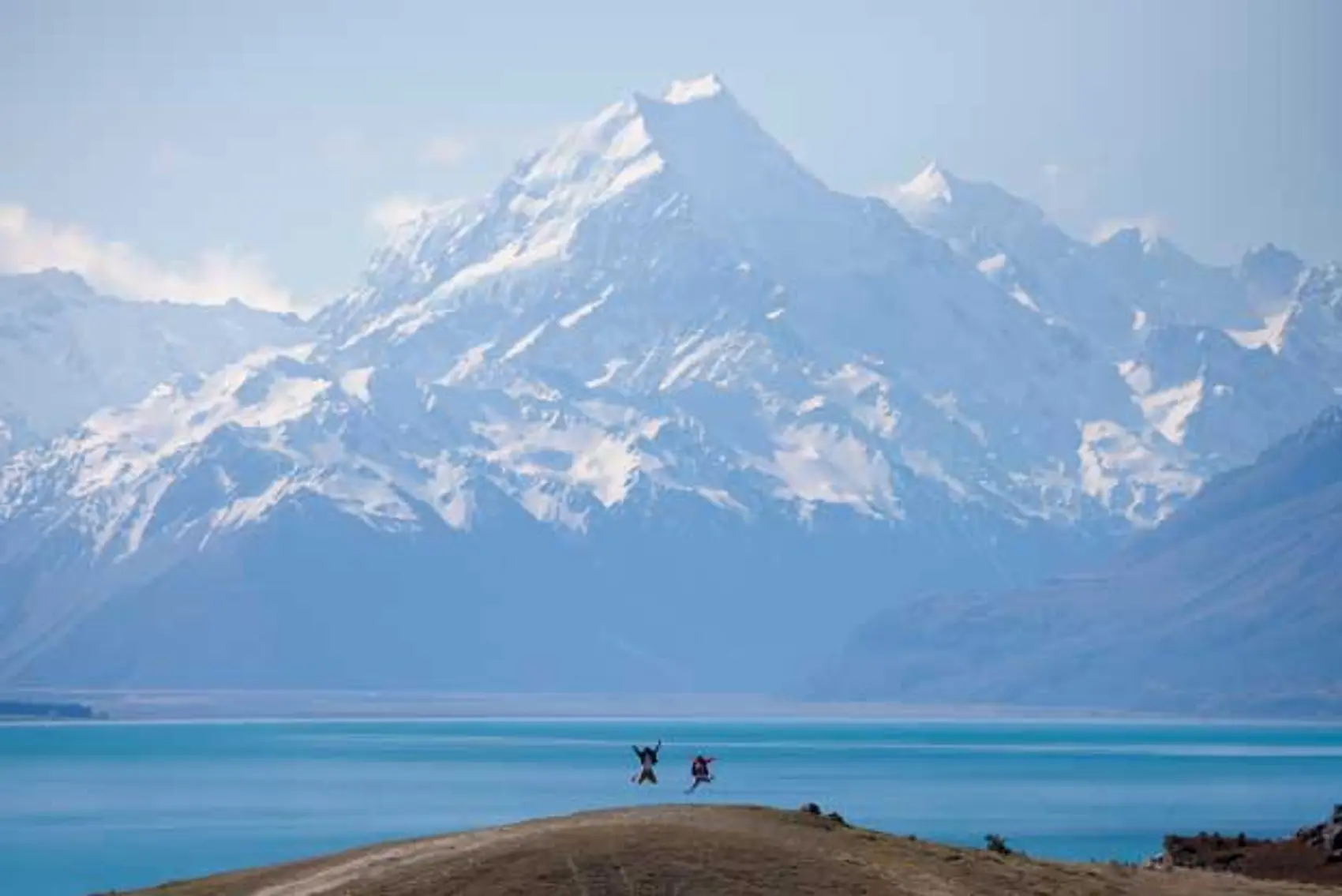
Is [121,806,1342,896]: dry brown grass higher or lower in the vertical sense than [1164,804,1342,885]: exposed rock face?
lower

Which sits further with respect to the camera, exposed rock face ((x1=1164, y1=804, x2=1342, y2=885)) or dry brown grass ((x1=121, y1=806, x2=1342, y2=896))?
exposed rock face ((x1=1164, y1=804, x2=1342, y2=885))

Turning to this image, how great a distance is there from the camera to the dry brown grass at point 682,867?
81750 mm

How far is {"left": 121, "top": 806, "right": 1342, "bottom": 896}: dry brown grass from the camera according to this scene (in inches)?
3219

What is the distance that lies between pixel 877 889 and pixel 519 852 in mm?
9735

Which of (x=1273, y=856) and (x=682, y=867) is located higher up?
(x=1273, y=856)

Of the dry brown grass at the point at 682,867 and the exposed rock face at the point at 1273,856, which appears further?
the exposed rock face at the point at 1273,856

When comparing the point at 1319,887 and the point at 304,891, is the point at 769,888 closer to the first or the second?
the point at 304,891

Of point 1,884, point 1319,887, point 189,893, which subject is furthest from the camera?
point 1,884

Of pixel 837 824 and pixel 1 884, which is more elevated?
pixel 1 884

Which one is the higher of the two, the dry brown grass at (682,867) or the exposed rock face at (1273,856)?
the exposed rock face at (1273,856)

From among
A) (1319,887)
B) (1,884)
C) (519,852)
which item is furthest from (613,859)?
(1,884)

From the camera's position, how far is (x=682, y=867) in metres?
82.4

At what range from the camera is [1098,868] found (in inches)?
3686

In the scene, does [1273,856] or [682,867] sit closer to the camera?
[682,867]
